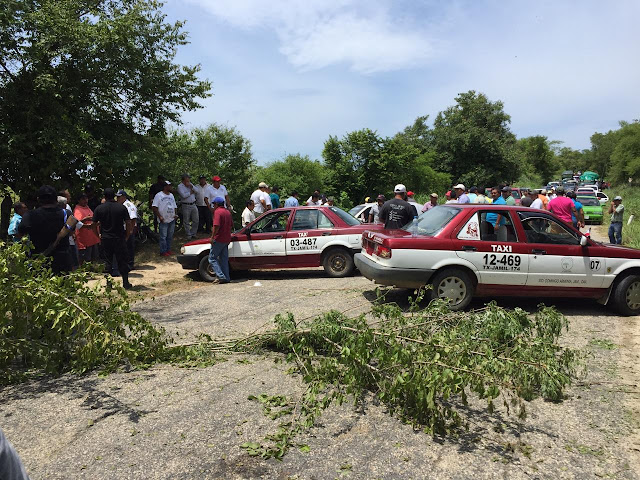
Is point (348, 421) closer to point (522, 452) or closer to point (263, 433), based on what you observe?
point (263, 433)

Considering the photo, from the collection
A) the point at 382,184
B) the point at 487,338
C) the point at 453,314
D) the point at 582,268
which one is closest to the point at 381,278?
the point at 453,314

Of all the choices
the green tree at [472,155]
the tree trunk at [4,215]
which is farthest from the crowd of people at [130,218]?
the green tree at [472,155]

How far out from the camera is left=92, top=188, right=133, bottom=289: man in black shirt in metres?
8.84

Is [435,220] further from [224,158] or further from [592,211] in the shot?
[592,211]

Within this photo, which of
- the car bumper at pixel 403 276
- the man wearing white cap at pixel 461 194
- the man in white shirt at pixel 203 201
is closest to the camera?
the car bumper at pixel 403 276

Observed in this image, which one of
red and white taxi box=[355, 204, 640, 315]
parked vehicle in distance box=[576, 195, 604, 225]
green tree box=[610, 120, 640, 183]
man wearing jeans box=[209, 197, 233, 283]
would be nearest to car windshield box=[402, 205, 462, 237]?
red and white taxi box=[355, 204, 640, 315]

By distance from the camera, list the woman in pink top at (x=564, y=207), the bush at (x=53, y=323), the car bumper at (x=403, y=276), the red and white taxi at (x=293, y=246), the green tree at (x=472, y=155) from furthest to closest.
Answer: the green tree at (x=472, y=155) → the woman in pink top at (x=564, y=207) → the red and white taxi at (x=293, y=246) → the car bumper at (x=403, y=276) → the bush at (x=53, y=323)

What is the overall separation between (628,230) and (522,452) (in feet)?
62.5

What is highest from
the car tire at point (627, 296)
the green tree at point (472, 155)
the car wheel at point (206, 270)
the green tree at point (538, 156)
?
the green tree at point (538, 156)

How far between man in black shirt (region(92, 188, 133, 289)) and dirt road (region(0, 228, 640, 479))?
4.56 metres

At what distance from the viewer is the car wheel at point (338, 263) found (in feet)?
33.4

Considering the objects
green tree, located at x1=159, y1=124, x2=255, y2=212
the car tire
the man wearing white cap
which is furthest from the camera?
green tree, located at x1=159, y1=124, x2=255, y2=212

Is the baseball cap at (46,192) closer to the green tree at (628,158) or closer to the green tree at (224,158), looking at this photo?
the green tree at (224,158)

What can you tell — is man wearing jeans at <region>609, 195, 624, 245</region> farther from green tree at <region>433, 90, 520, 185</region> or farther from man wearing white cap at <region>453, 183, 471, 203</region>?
green tree at <region>433, 90, 520, 185</region>
